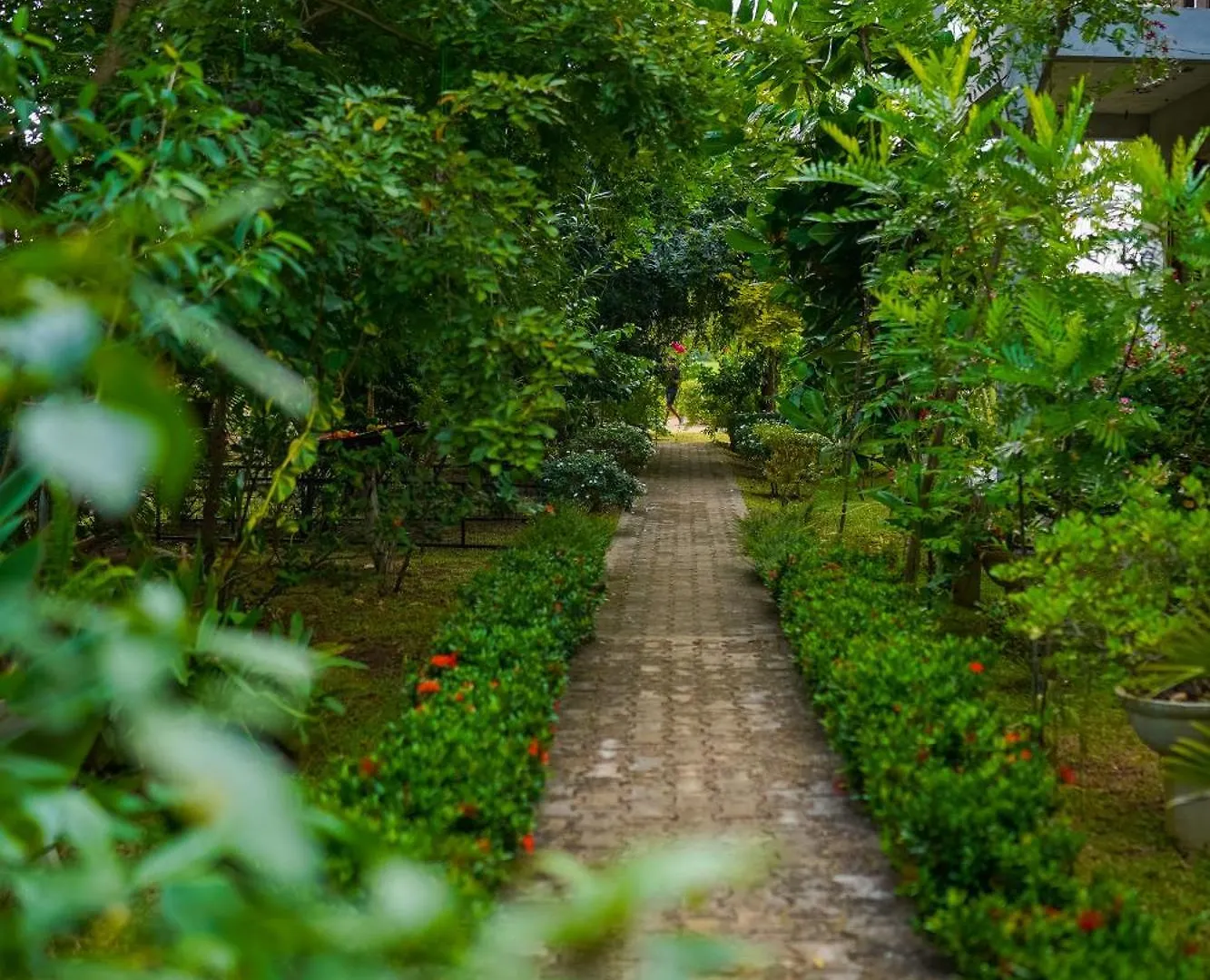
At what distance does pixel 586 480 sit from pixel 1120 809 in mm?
8795

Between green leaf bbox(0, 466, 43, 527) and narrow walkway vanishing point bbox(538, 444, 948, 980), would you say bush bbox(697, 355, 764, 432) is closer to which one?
narrow walkway vanishing point bbox(538, 444, 948, 980)

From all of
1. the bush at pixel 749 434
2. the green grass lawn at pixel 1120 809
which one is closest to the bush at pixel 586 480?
the bush at pixel 749 434

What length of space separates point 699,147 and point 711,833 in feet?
17.3

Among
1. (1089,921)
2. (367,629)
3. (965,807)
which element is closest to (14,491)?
(1089,921)

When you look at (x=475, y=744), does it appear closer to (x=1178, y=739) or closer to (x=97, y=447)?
(x=1178, y=739)

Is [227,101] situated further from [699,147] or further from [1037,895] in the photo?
[1037,895]

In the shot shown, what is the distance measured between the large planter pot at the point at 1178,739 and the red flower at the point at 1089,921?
5.11 ft

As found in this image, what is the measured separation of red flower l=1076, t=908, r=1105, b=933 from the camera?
3.20m

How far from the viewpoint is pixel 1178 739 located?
182 inches

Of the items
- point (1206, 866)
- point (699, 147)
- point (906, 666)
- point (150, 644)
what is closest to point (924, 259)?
point (699, 147)

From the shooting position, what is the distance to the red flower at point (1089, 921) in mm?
3195

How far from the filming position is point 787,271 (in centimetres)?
959

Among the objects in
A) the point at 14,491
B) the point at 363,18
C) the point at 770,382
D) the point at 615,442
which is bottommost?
the point at 615,442

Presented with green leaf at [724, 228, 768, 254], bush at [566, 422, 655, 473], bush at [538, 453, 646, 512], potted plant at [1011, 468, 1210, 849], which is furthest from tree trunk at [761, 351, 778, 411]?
potted plant at [1011, 468, 1210, 849]
